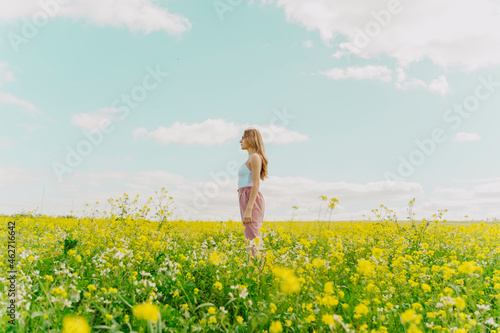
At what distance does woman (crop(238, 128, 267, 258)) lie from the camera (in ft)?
21.1

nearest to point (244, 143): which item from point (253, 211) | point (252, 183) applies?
point (252, 183)

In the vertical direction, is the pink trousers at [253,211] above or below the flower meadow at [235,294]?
above

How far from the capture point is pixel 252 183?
654cm

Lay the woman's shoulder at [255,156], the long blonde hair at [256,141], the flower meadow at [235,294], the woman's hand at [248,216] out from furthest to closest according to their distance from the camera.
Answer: the long blonde hair at [256,141] < the woman's shoulder at [255,156] < the woman's hand at [248,216] < the flower meadow at [235,294]

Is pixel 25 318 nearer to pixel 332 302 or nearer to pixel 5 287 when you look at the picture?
pixel 5 287

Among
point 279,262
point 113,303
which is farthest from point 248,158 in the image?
point 113,303

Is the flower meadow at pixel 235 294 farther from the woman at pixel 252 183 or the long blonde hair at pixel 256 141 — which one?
the long blonde hair at pixel 256 141

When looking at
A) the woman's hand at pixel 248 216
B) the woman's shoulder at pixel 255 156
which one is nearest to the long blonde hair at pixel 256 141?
the woman's shoulder at pixel 255 156

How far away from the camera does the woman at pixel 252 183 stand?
253 inches

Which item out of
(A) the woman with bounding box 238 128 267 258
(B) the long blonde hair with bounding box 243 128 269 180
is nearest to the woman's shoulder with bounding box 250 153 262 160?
(A) the woman with bounding box 238 128 267 258

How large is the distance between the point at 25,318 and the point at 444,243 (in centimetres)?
862

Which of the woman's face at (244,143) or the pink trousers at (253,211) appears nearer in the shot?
the pink trousers at (253,211)

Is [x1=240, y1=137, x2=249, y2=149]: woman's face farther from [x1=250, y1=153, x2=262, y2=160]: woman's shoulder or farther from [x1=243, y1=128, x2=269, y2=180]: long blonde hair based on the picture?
[x1=250, y1=153, x2=262, y2=160]: woman's shoulder

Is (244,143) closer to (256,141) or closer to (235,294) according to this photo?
(256,141)
